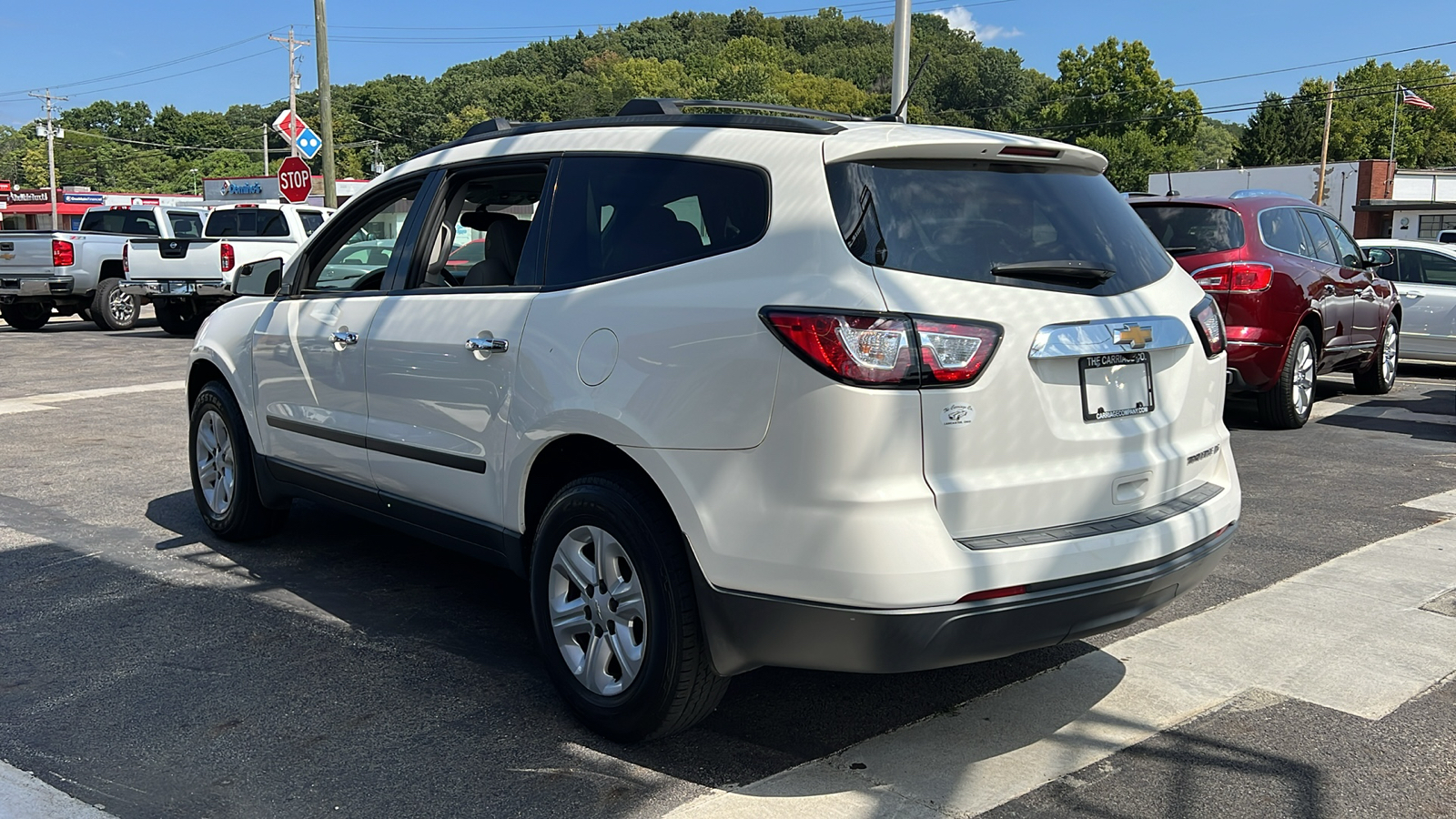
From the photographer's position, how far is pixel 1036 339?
3014 mm

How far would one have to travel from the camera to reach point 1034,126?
93.2 m

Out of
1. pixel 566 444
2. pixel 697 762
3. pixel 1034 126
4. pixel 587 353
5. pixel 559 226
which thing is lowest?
pixel 697 762

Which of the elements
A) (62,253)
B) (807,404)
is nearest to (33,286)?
(62,253)

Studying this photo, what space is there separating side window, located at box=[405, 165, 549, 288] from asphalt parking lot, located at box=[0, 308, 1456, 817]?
4.24 ft

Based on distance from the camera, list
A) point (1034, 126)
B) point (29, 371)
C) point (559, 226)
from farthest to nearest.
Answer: point (1034, 126), point (29, 371), point (559, 226)

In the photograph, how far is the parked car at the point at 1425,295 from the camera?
12094mm

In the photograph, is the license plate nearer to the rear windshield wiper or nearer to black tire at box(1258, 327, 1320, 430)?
the rear windshield wiper

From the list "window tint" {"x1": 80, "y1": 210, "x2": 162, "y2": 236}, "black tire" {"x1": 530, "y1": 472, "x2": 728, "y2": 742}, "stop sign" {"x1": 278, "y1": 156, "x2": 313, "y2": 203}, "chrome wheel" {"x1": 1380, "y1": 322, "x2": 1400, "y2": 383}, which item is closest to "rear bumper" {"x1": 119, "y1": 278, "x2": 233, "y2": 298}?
"window tint" {"x1": 80, "y1": 210, "x2": 162, "y2": 236}

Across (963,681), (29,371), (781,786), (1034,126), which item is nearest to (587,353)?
(781,786)

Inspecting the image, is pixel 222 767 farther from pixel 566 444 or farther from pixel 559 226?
pixel 559 226


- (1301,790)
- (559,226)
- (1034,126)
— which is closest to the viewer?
(1301,790)

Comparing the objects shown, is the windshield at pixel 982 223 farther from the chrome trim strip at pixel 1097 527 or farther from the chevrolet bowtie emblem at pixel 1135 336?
the chrome trim strip at pixel 1097 527

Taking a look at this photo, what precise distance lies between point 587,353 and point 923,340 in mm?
1030

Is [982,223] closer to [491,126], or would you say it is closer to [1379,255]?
[491,126]
